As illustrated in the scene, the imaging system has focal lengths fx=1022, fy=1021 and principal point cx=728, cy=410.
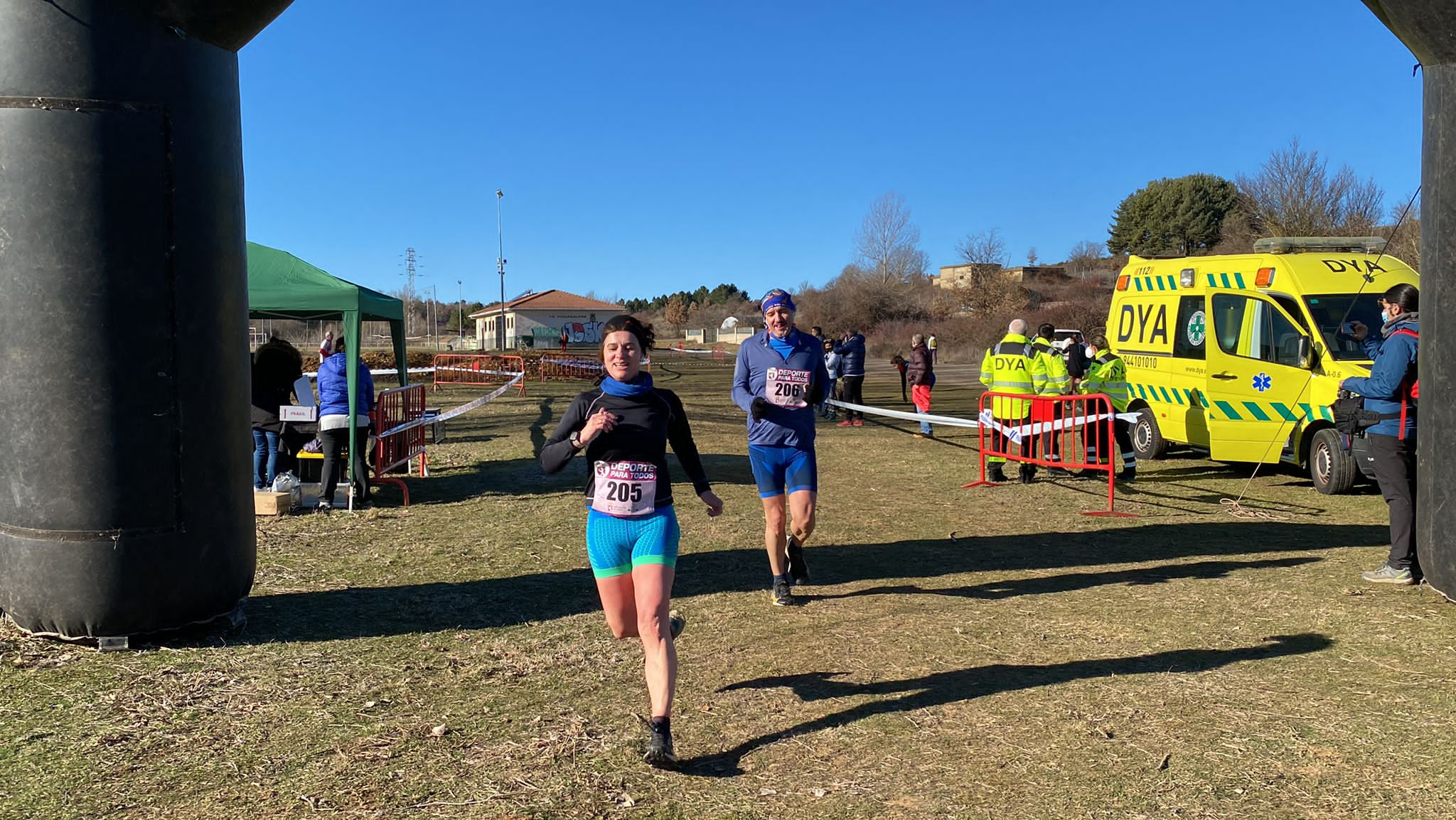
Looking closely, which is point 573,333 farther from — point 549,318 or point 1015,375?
point 1015,375

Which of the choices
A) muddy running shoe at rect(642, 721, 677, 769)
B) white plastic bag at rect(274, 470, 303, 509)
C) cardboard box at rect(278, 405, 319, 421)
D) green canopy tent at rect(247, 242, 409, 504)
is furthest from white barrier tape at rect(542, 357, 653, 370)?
muddy running shoe at rect(642, 721, 677, 769)

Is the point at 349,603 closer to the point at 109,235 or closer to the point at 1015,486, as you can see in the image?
the point at 109,235

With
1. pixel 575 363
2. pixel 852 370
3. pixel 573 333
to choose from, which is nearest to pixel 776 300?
pixel 852 370

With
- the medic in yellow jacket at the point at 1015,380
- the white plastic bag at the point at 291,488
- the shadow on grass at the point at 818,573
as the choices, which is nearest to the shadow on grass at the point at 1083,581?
the shadow on grass at the point at 818,573

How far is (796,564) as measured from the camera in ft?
23.5

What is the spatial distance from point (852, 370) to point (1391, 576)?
14.5 meters

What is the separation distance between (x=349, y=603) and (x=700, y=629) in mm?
2467

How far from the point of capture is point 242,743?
A: 4461 millimetres

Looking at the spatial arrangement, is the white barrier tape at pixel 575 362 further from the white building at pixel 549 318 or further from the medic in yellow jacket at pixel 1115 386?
the white building at pixel 549 318

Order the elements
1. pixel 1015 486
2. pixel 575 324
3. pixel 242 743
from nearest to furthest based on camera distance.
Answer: pixel 242 743 < pixel 1015 486 < pixel 575 324

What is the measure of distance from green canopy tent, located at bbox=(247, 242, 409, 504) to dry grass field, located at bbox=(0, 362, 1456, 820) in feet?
7.38

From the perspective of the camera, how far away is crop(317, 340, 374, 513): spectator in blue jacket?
10336 millimetres

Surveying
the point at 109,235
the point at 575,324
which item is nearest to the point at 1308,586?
the point at 109,235

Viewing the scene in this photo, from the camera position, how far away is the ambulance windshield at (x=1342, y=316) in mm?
10750
